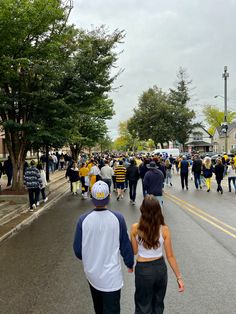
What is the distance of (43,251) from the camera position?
7.47 meters

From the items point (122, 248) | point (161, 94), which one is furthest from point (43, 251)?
point (161, 94)

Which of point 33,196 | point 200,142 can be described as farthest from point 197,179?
point 200,142

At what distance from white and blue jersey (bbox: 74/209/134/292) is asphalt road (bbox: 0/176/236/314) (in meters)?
1.39

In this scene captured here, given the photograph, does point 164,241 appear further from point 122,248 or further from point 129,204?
point 129,204

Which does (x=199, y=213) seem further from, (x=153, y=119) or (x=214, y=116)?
(x=214, y=116)

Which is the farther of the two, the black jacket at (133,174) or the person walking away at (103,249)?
the black jacket at (133,174)

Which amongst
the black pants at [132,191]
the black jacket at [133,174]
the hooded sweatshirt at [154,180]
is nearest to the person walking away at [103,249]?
the hooded sweatshirt at [154,180]

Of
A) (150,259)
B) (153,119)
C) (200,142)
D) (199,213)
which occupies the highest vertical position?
(153,119)

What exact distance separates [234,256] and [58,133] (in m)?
10.9

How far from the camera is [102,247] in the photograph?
10.8ft

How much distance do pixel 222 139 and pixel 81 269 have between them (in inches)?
2976

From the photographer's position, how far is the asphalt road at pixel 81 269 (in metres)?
4.68

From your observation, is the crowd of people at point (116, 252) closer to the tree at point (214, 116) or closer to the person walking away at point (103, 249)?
the person walking away at point (103, 249)

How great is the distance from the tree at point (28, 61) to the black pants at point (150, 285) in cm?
1000
